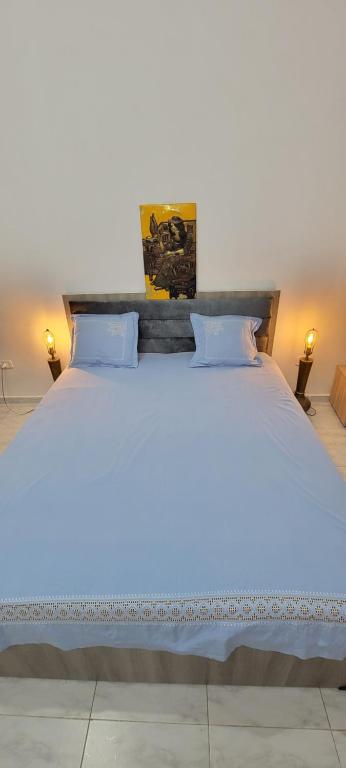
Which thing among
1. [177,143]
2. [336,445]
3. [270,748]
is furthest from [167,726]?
[177,143]

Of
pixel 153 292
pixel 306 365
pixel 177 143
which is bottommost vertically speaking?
pixel 306 365

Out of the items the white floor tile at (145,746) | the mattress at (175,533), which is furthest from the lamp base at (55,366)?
the white floor tile at (145,746)

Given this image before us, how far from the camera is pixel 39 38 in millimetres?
1946

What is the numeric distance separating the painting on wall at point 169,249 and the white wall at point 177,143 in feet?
0.22

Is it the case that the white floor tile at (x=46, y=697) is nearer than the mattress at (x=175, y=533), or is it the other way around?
the mattress at (x=175, y=533)

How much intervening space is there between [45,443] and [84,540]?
66 centimetres

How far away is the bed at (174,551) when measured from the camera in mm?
1058

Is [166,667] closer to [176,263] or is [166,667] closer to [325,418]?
[325,418]

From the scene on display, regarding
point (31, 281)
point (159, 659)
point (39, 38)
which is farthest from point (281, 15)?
point (159, 659)

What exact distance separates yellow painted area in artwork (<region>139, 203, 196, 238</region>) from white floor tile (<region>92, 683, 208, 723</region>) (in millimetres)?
2520

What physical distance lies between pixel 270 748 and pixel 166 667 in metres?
0.42

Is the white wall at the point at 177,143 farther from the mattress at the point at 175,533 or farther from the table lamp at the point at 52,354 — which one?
the mattress at the point at 175,533

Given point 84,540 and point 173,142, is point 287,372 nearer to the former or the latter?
point 173,142

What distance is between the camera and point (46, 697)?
1.29m
